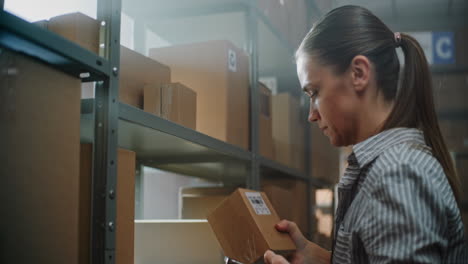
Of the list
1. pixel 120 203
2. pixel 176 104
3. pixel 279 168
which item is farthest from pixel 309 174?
pixel 120 203

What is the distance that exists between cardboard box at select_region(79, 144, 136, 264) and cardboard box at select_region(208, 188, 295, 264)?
269 millimetres

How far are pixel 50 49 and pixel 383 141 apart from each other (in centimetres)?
62

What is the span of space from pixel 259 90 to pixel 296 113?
2.25 ft

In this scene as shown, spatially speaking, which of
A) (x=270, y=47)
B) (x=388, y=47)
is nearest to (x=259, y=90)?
(x=270, y=47)

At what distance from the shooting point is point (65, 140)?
88 centimetres

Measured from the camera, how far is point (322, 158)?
3078 millimetres

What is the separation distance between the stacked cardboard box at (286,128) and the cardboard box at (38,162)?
5.26 ft

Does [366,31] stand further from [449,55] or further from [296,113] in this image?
[449,55]

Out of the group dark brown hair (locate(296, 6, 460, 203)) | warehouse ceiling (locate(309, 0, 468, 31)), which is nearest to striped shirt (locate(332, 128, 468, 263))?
dark brown hair (locate(296, 6, 460, 203))

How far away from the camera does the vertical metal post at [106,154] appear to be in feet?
3.09

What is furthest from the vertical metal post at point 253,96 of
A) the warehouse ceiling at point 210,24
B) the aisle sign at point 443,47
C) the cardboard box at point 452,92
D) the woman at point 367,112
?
the aisle sign at point 443,47

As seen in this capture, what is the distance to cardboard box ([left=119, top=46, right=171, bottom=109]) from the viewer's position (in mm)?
1293

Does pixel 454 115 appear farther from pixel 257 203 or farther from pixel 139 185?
pixel 257 203

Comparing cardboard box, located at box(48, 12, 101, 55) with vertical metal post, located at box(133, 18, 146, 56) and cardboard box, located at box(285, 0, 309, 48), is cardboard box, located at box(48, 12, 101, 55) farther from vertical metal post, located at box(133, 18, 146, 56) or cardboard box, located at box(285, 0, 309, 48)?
cardboard box, located at box(285, 0, 309, 48)
